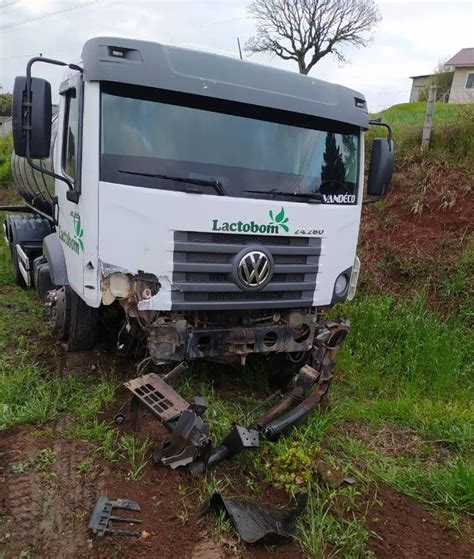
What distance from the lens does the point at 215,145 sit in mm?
3646

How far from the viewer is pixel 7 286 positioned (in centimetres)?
722

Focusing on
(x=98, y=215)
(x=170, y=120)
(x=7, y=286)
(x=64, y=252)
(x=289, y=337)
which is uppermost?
(x=170, y=120)

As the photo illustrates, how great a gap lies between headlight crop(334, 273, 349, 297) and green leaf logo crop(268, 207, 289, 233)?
2.56ft

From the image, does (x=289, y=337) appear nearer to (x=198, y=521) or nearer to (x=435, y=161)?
(x=198, y=521)

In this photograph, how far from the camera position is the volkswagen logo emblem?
3.61 m

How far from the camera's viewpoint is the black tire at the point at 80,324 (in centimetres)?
451

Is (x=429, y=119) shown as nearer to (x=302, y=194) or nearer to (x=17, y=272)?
(x=302, y=194)

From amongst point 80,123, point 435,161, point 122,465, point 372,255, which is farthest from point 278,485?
point 435,161

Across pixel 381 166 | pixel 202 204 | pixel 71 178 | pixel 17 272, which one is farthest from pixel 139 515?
pixel 17 272

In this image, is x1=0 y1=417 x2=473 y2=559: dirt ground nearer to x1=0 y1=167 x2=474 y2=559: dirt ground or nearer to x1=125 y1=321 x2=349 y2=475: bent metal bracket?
x1=0 y1=167 x2=474 y2=559: dirt ground

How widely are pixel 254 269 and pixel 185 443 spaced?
49.3 inches

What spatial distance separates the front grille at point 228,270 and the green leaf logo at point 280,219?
0.29 feet

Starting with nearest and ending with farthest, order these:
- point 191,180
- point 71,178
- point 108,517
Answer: point 108,517, point 191,180, point 71,178

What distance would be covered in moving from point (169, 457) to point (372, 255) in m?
5.23
